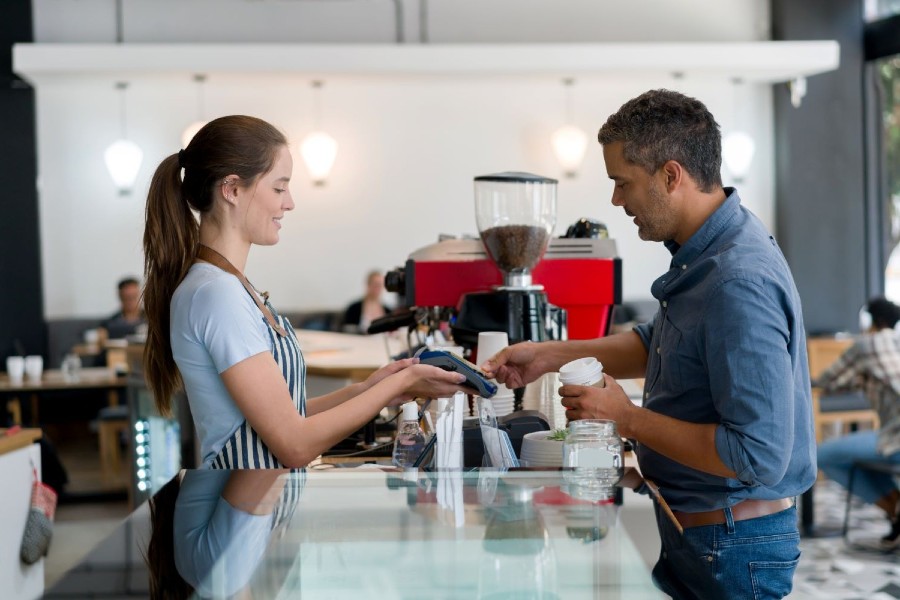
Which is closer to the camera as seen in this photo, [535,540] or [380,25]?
[535,540]

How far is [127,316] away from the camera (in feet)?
27.7

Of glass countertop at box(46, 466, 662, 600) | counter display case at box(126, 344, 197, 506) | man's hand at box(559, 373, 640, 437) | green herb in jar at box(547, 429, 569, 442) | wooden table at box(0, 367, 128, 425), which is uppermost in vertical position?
man's hand at box(559, 373, 640, 437)

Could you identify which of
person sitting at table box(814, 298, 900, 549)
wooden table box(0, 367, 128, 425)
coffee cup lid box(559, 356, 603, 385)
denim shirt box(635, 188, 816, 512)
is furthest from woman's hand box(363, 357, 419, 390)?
wooden table box(0, 367, 128, 425)

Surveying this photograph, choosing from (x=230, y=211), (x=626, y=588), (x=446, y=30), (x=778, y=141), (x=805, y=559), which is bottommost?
(x=805, y=559)

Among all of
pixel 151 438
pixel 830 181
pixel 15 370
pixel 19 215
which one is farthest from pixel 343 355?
pixel 830 181

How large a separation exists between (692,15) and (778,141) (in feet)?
4.74

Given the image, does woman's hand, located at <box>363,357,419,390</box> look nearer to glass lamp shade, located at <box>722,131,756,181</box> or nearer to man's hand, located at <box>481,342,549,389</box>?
man's hand, located at <box>481,342,549,389</box>

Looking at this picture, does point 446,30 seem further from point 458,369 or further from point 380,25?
point 458,369

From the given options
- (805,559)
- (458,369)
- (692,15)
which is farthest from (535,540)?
(692,15)

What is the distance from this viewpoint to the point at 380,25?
9.51m

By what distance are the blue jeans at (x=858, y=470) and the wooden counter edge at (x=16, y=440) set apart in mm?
3812

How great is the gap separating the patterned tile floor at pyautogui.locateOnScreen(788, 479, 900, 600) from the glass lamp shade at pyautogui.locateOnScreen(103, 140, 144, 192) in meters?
6.35

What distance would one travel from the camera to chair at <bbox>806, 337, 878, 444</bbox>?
287 inches

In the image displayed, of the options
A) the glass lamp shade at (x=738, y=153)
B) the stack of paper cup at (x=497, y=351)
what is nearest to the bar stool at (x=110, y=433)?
the stack of paper cup at (x=497, y=351)
